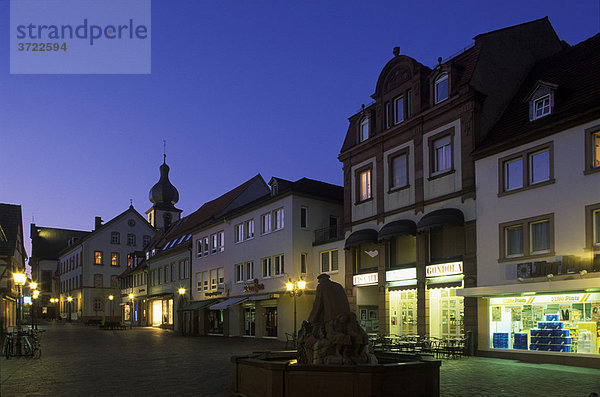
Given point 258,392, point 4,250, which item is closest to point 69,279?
point 4,250

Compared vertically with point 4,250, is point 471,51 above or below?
above

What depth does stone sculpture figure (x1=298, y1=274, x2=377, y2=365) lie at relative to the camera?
12086 mm

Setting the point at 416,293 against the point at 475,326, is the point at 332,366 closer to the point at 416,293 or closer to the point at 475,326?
the point at 475,326

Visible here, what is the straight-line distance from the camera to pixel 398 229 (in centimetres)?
2759

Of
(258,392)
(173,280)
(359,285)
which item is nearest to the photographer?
(258,392)

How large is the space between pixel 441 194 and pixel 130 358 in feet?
47.8

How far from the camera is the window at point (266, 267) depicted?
1524 inches

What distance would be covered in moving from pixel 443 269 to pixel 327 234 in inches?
462

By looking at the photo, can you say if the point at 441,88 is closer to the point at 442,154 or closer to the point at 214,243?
the point at 442,154

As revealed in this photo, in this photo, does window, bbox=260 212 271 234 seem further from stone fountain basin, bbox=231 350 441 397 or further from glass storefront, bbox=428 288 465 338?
stone fountain basin, bbox=231 350 441 397

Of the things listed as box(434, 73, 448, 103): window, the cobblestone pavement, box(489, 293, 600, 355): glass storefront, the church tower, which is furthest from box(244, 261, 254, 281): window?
the church tower

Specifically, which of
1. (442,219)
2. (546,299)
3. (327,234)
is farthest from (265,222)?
(546,299)

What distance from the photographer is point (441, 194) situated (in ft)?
86.3

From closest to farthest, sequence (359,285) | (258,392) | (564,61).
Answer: (258,392) → (564,61) → (359,285)
